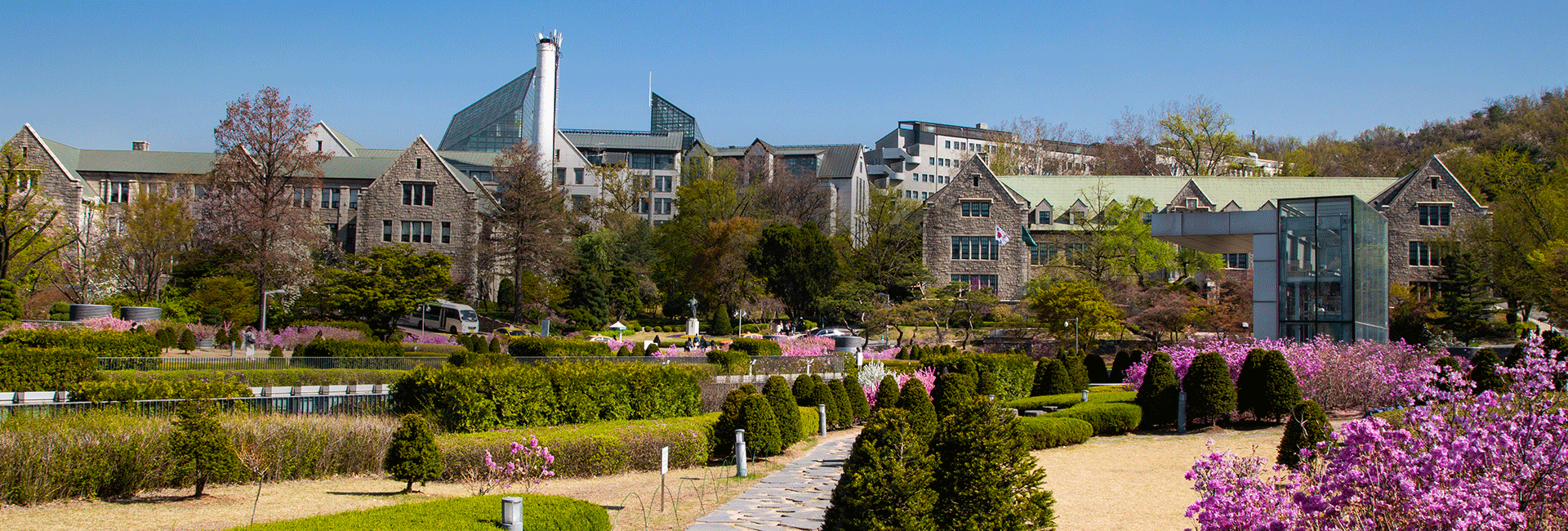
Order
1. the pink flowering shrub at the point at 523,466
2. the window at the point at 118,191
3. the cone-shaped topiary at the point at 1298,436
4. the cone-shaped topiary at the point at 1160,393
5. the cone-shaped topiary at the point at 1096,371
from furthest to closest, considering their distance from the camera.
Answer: the window at the point at 118,191 → the cone-shaped topiary at the point at 1096,371 → the cone-shaped topiary at the point at 1160,393 → the pink flowering shrub at the point at 523,466 → the cone-shaped topiary at the point at 1298,436

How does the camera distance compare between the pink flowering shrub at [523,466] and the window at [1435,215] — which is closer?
the pink flowering shrub at [523,466]

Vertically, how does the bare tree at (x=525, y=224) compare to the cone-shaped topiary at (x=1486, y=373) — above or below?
above

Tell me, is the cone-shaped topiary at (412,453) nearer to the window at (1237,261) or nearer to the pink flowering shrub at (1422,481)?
the pink flowering shrub at (1422,481)

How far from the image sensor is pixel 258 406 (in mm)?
15312

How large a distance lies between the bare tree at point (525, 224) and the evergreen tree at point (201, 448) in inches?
1590

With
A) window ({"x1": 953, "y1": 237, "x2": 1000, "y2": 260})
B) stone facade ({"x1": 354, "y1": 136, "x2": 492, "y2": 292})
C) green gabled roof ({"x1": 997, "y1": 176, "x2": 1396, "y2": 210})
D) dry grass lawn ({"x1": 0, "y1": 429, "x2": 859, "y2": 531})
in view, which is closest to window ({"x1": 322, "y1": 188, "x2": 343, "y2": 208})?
stone facade ({"x1": 354, "y1": 136, "x2": 492, "y2": 292})

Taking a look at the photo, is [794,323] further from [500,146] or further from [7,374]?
[500,146]

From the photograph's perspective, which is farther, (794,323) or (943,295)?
(794,323)

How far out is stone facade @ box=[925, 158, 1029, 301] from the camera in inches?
2367

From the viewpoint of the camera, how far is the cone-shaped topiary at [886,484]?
23.8 ft

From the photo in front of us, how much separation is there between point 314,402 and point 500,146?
3107 inches

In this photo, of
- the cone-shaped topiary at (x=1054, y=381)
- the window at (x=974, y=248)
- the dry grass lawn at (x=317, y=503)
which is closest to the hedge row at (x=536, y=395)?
the dry grass lawn at (x=317, y=503)

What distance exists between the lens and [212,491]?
11.6m

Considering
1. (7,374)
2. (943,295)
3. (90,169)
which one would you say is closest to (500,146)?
(90,169)
